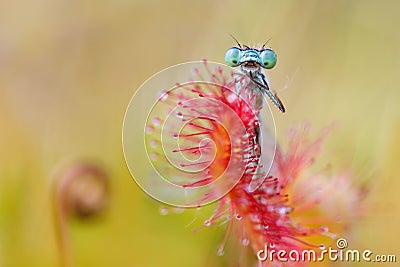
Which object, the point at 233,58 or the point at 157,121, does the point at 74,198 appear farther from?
the point at 233,58

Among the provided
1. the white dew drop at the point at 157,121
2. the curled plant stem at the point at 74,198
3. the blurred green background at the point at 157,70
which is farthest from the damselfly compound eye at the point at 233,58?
the blurred green background at the point at 157,70

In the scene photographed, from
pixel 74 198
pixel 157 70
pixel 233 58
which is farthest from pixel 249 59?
pixel 157 70

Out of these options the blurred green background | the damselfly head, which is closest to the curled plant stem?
the blurred green background

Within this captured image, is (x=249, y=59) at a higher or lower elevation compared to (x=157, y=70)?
lower

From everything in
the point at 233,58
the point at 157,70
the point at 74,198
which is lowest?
the point at 74,198

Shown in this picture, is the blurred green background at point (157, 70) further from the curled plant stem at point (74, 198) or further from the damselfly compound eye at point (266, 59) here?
the damselfly compound eye at point (266, 59)

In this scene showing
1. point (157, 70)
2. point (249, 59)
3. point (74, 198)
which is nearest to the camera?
point (249, 59)

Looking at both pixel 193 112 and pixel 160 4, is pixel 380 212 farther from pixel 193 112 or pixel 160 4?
pixel 160 4

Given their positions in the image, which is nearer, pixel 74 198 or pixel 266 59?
pixel 266 59
